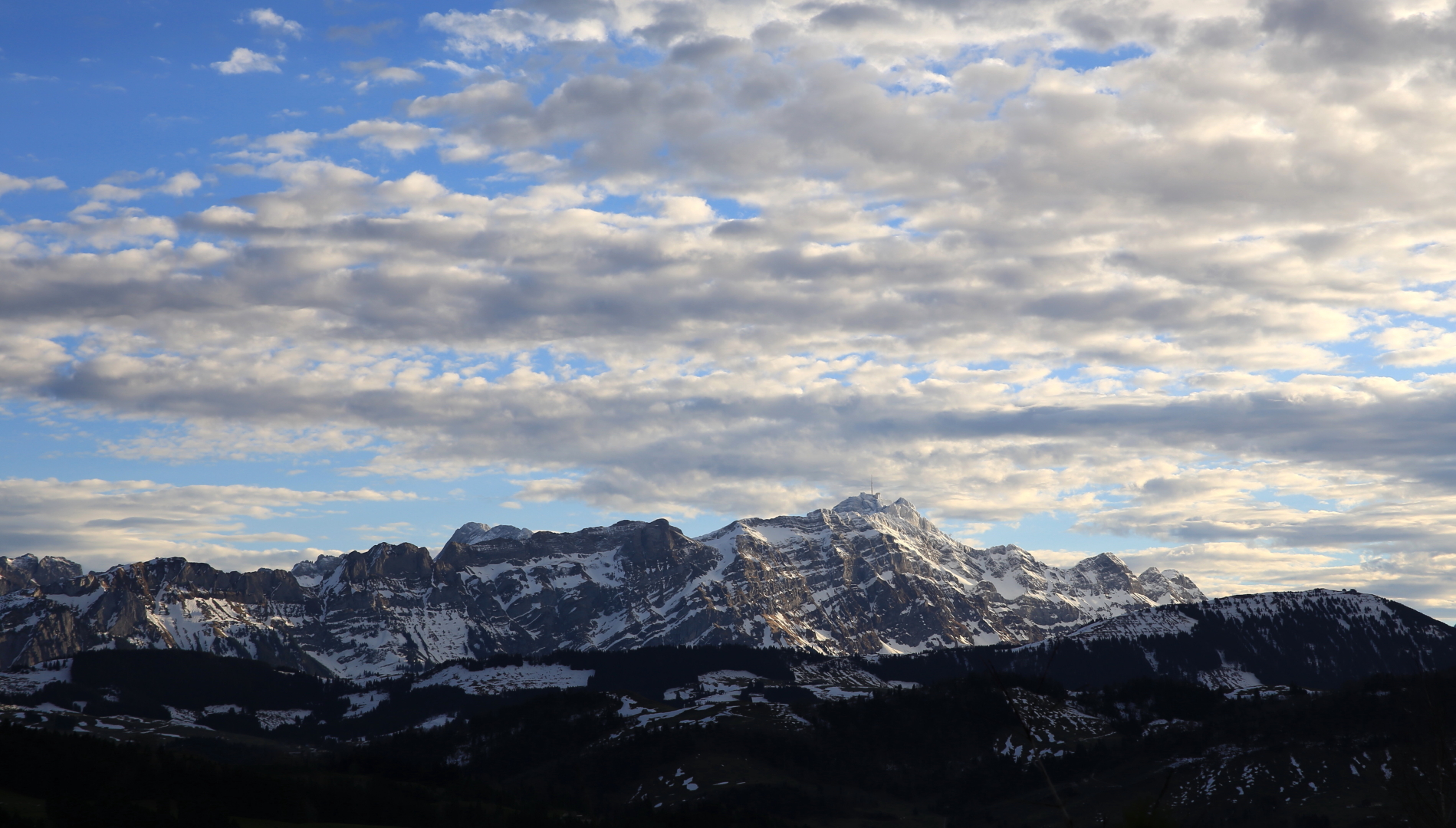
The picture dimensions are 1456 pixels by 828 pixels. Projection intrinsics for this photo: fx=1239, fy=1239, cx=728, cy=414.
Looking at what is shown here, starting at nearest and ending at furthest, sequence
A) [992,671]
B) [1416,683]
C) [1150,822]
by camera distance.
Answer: [1150,822] < [992,671] < [1416,683]

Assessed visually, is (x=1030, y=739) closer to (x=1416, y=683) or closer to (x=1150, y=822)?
(x=1150, y=822)

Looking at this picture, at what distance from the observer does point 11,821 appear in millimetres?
157625

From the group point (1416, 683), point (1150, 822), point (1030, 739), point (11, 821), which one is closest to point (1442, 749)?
point (1416, 683)

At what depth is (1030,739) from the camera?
38.3 m

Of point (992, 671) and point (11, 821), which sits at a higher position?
Result: point (992, 671)

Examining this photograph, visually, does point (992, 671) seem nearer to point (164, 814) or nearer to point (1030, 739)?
point (1030, 739)

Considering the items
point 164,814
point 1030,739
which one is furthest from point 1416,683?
point 164,814

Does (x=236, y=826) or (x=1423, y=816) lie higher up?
(x=1423, y=816)

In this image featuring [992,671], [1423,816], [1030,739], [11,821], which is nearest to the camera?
[1030,739]

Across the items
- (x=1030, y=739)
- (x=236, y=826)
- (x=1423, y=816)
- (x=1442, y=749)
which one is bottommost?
(x=236, y=826)

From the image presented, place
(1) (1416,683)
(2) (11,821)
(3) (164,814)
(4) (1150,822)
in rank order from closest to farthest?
(4) (1150,822) < (1) (1416,683) < (2) (11,821) < (3) (164,814)

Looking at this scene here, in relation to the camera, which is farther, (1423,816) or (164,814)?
(164,814)

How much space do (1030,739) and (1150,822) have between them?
779 centimetres

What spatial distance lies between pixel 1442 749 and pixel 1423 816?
10.1 m
